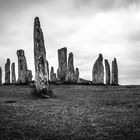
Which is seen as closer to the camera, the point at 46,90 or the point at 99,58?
the point at 46,90

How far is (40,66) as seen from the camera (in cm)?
2547

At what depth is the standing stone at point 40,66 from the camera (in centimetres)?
2498

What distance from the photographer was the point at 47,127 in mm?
12625

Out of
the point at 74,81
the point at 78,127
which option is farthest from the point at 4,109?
the point at 74,81

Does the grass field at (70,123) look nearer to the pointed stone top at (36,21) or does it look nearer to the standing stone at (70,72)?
the pointed stone top at (36,21)

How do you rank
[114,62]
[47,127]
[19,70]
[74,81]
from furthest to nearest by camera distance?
[114,62], [74,81], [19,70], [47,127]

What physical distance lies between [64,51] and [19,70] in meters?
8.54

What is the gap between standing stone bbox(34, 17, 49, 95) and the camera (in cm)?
2498

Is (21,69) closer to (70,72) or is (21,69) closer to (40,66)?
(70,72)

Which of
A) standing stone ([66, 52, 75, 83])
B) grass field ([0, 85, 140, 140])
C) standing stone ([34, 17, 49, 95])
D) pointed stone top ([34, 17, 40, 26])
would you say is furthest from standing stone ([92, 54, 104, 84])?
grass field ([0, 85, 140, 140])

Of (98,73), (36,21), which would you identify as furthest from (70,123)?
(98,73)

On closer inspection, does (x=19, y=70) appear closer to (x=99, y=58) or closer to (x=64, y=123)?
(x=99, y=58)

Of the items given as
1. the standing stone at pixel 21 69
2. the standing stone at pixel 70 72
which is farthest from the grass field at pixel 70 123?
the standing stone at pixel 70 72

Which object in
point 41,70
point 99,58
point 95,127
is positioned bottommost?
point 95,127
